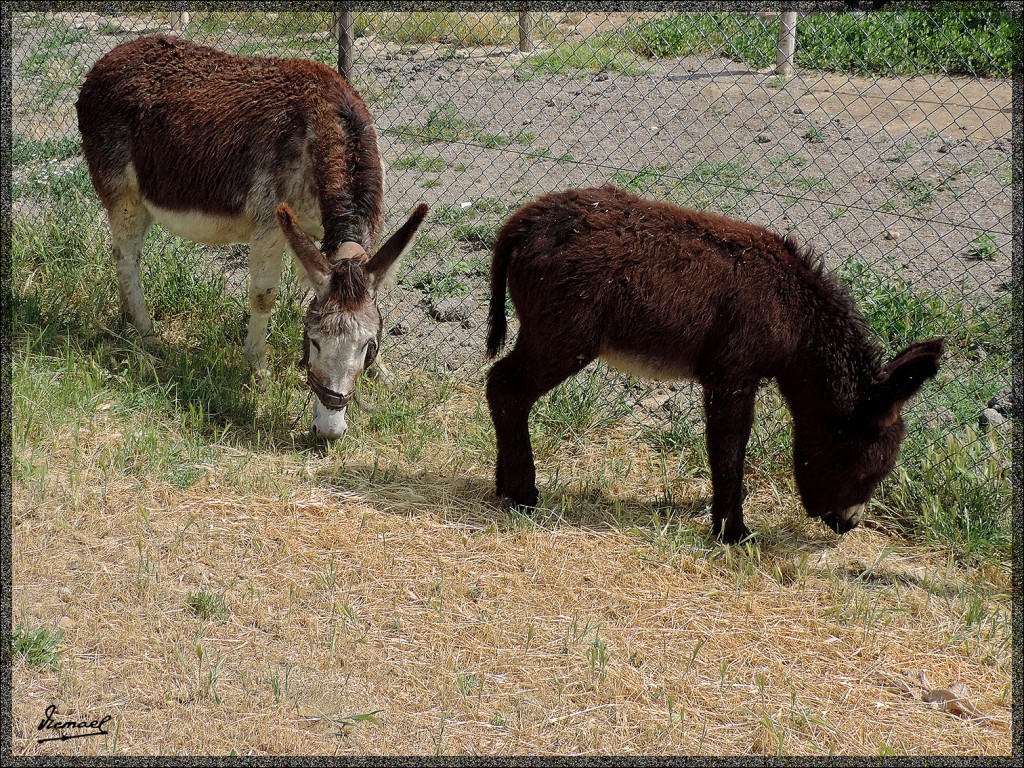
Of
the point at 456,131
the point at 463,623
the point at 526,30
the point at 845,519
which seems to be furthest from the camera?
the point at 526,30

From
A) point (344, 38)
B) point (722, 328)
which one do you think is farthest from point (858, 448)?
point (344, 38)

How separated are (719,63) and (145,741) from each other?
8.80 m

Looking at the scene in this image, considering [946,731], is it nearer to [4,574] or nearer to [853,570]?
[853,570]

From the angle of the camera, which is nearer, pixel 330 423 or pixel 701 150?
pixel 330 423

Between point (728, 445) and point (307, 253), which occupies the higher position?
point (307, 253)

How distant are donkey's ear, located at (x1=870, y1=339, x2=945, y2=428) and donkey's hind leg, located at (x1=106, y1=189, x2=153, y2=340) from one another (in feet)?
13.9

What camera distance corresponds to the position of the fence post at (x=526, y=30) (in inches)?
346

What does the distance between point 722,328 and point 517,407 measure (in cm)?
96

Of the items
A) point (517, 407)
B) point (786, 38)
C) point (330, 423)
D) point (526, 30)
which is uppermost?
point (786, 38)

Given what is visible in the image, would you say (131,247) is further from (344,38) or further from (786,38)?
(786,38)

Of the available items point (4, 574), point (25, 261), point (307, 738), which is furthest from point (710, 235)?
point (25, 261)

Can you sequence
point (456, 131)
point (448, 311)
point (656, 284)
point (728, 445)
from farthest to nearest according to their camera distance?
1. point (456, 131)
2. point (448, 311)
3. point (728, 445)
4. point (656, 284)

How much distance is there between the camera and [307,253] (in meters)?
4.57

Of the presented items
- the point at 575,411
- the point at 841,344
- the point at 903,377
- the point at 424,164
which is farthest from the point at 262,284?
the point at 903,377
